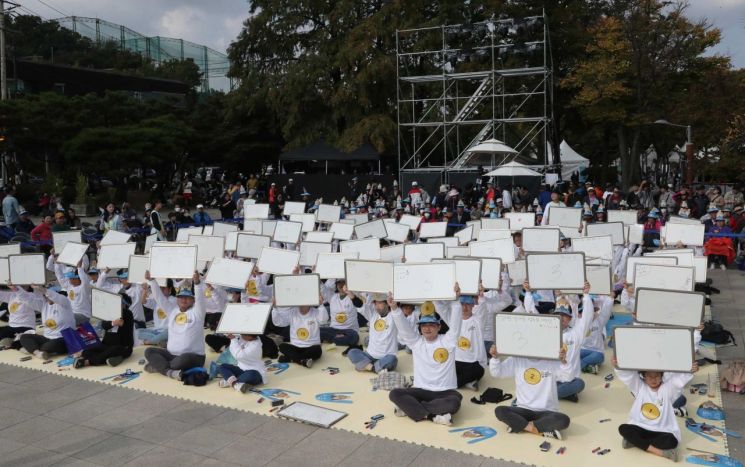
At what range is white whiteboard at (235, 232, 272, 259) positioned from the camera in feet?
44.3

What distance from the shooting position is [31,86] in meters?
37.7

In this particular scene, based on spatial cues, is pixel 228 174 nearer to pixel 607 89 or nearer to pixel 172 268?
pixel 607 89

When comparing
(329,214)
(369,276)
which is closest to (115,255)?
(369,276)

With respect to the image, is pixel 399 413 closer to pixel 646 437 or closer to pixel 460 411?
pixel 460 411

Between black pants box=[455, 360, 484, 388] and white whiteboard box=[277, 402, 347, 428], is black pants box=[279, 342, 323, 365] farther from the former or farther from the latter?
black pants box=[455, 360, 484, 388]

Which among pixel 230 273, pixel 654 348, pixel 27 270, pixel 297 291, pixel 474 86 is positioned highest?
pixel 474 86

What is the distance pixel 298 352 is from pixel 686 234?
821cm

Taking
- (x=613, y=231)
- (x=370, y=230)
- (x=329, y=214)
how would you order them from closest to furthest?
(x=613, y=231), (x=370, y=230), (x=329, y=214)

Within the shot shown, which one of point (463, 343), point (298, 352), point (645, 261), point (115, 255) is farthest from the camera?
point (115, 255)

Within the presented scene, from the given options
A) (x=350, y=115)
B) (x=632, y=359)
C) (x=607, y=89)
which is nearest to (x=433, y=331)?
(x=632, y=359)

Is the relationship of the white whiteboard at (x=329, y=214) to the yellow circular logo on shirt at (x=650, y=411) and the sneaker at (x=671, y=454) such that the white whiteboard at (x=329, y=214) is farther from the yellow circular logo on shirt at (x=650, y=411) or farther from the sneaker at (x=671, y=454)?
the sneaker at (x=671, y=454)

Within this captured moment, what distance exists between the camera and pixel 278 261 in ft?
39.3

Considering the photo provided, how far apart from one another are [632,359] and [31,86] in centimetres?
3916

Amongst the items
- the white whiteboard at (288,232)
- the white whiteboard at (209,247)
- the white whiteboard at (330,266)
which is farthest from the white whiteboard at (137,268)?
the white whiteboard at (288,232)
